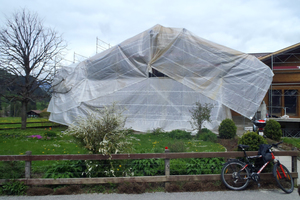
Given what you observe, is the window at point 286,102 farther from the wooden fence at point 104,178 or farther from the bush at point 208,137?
the wooden fence at point 104,178

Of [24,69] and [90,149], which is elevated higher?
[24,69]

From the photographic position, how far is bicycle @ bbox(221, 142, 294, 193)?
223 inches

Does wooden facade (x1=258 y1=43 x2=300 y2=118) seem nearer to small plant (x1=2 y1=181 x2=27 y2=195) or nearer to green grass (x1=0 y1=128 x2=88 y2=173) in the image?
green grass (x1=0 y1=128 x2=88 y2=173)

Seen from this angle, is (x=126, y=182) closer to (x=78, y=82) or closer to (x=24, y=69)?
(x=78, y=82)

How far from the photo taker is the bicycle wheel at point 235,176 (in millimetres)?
5648

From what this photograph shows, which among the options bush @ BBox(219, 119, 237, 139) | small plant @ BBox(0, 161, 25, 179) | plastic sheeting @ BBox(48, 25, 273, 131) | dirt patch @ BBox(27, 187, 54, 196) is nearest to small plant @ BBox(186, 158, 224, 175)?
dirt patch @ BBox(27, 187, 54, 196)

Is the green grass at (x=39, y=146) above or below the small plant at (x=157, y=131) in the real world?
below

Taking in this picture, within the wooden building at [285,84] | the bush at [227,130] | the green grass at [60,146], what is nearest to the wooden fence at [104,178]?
the green grass at [60,146]

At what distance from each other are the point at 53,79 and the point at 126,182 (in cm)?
1593

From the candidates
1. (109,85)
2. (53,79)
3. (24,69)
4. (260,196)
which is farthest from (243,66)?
(24,69)

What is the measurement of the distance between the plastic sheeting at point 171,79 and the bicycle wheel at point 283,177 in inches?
385

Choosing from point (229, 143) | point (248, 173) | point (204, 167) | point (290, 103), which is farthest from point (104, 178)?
point (290, 103)

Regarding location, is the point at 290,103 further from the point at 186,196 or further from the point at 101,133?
the point at 101,133

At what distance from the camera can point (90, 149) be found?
591 cm
